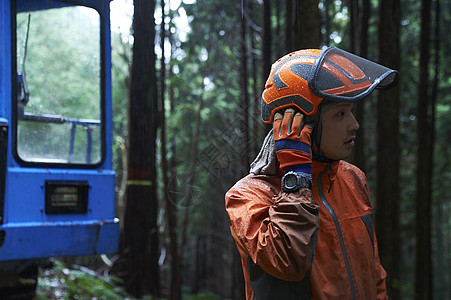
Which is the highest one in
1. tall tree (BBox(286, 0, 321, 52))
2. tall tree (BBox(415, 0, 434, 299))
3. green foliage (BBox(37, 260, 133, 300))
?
tall tree (BBox(286, 0, 321, 52))

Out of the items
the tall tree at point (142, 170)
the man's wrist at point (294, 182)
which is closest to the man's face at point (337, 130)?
the man's wrist at point (294, 182)

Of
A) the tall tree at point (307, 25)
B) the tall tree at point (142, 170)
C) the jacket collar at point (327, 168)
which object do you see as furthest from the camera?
the tall tree at point (142, 170)

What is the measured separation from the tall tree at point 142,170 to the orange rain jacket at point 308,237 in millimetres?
2357

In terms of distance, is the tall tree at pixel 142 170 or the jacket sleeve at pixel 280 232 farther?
the tall tree at pixel 142 170

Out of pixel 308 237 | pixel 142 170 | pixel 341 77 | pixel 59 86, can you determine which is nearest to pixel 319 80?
pixel 341 77

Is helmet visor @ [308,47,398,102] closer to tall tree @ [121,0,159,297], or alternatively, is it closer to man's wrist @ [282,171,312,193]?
man's wrist @ [282,171,312,193]

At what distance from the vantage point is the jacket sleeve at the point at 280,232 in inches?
70.4

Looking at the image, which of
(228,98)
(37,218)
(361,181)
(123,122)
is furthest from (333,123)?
(123,122)

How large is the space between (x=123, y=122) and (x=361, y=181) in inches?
600

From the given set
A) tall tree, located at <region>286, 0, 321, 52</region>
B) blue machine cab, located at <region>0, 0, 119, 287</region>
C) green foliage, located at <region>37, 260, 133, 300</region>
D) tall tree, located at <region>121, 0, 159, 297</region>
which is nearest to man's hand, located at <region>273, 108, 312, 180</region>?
tall tree, located at <region>286, 0, 321, 52</region>

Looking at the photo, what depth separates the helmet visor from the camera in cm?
196

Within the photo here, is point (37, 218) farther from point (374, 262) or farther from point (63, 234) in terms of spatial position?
point (374, 262)

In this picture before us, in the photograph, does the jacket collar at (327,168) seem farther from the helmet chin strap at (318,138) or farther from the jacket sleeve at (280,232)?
the jacket sleeve at (280,232)

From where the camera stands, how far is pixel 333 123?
2.08m
